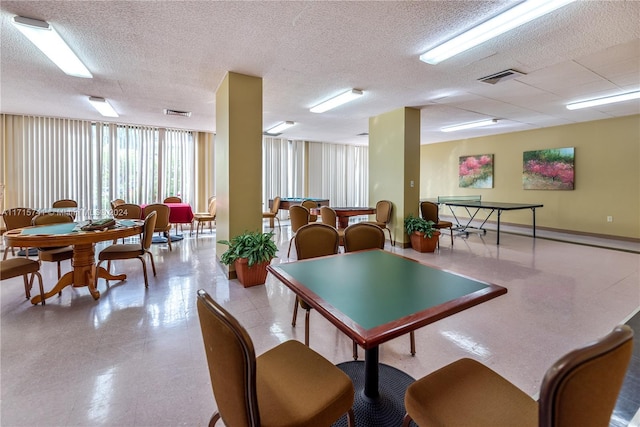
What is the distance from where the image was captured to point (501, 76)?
3.85 meters

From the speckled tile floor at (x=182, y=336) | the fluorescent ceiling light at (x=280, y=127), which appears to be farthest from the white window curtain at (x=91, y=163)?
the speckled tile floor at (x=182, y=336)

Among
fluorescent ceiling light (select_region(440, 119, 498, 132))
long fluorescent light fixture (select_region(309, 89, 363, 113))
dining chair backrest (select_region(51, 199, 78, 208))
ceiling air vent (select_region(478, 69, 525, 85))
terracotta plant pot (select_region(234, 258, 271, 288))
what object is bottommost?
terracotta plant pot (select_region(234, 258, 271, 288))

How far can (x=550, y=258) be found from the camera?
4891mm

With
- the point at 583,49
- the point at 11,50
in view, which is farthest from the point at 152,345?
the point at 583,49

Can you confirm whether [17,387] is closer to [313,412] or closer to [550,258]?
[313,412]

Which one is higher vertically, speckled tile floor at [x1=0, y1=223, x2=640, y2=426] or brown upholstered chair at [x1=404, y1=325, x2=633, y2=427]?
brown upholstered chair at [x1=404, y1=325, x2=633, y2=427]

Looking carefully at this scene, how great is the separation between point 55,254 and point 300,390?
3.60 meters

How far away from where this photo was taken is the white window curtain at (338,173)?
9.95 meters

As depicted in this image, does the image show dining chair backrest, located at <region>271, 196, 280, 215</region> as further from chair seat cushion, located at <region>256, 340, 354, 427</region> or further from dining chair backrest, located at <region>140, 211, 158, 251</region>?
chair seat cushion, located at <region>256, 340, 354, 427</region>

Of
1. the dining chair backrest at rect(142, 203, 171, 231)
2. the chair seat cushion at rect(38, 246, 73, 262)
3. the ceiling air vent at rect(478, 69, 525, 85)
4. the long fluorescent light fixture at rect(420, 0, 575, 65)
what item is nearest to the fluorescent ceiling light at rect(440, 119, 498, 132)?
the ceiling air vent at rect(478, 69, 525, 85)

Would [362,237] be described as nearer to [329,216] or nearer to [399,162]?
[329,216]

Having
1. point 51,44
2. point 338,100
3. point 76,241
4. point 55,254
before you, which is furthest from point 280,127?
point 76,241

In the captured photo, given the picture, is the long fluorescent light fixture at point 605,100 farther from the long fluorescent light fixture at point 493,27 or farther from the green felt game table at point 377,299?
the green felt game table at point 377,299

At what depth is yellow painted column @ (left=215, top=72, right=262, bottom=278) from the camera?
3803 millimetres
